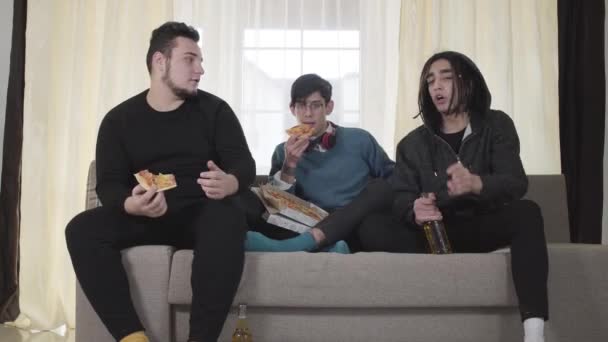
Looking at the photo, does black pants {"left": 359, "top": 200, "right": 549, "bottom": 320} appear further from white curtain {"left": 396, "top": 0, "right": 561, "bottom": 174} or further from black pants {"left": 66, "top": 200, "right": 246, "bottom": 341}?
Answer: white curtain {"left": 396, "top": 0, "right": 561, "bottom": 174}

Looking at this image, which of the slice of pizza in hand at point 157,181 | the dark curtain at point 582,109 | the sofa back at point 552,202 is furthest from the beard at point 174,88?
the dark curtain at point 582,109

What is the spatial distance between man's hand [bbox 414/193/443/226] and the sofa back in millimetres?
795

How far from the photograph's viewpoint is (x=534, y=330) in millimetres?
1781

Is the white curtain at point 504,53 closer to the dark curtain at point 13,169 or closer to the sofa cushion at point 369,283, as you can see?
the sofa cushion at point 369,283

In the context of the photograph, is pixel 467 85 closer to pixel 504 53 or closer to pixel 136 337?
pixel 504 53

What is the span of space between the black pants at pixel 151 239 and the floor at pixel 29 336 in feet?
3.76

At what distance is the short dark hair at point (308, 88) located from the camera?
2621 millimetres

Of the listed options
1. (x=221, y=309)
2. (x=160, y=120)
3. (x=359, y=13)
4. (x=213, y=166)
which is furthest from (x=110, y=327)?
(x=359, y=13)

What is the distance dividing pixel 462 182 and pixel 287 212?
2.00ft

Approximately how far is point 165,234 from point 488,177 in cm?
103

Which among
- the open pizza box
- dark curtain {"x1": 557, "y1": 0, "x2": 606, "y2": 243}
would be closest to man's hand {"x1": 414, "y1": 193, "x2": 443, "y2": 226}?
the open pizza box

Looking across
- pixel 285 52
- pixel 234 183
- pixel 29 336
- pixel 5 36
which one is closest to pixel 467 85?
pixel 234 183

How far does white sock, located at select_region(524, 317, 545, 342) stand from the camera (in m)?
1.77

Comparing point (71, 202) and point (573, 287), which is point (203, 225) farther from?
point (71, 202)
